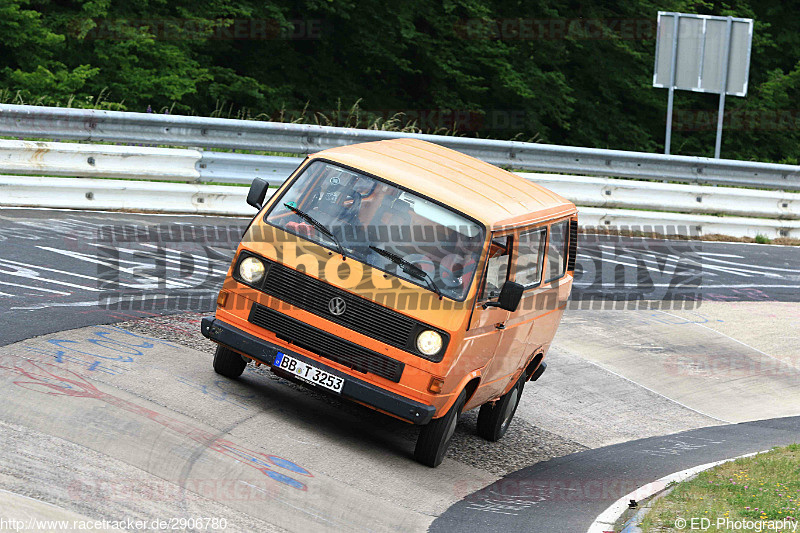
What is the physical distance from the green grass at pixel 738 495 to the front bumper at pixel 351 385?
1.71 metres

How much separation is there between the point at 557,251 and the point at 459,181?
1.23 m

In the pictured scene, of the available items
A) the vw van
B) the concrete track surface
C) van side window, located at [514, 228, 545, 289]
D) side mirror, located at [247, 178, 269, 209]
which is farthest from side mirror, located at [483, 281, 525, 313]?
side mirror, located at [247, 178, 269, 209]

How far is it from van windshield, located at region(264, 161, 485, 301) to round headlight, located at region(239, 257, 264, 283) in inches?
14.0

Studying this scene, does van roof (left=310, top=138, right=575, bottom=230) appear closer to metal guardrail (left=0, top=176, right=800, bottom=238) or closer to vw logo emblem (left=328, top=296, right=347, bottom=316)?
vw logo emblem (left=328, top=296, right=347, bottom=316)

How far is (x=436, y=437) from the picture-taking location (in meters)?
7.86

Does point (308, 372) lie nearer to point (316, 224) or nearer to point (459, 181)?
point (316, 224)

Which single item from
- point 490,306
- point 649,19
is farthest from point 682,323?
point 649,19

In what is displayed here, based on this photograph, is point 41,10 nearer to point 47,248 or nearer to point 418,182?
point 47,248

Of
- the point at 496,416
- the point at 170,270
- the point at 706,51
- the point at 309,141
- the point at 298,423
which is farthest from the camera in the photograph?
the point at 706,51

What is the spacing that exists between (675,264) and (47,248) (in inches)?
369

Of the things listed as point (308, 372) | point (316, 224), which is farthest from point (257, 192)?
point (308, 372)

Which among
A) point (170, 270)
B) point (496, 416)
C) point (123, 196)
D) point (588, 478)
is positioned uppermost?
point (123, 196)

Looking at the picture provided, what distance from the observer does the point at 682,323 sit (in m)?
13.6

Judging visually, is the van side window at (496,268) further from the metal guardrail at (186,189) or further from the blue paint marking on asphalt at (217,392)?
the metal guardrail at (186,189)
